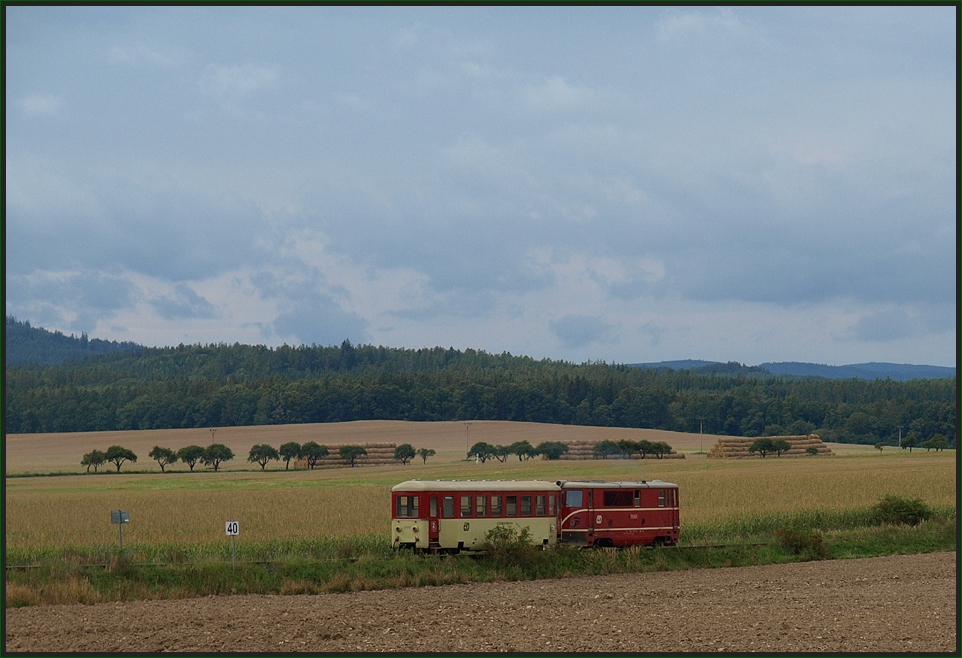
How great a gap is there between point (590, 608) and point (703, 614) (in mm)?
2942

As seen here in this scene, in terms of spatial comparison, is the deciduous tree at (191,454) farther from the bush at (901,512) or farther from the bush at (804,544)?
the bush at (804,544)

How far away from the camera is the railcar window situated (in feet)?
117

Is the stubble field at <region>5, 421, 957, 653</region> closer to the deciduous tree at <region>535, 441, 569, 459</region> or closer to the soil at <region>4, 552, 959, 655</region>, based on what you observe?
the soil at <region>4, 552, 959, 655</region>

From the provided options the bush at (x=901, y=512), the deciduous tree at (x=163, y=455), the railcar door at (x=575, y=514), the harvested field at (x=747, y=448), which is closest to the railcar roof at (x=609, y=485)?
the railcar door at (x=575, y=514)

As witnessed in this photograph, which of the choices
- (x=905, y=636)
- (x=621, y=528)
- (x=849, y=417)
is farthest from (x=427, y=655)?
(x=849, y=417)

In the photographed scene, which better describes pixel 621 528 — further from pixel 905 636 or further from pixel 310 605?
pixel 905 636

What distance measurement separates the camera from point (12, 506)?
60.8 meters

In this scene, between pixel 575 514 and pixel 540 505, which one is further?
pixel 575 514

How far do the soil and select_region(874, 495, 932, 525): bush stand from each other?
1374cm

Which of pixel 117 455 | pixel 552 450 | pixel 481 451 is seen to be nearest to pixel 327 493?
pixel 481 451

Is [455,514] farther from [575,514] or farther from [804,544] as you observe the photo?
[804,544]

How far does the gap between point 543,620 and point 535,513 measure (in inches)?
425

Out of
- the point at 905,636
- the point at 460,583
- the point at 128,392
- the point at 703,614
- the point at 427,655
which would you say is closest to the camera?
the point at 427,655

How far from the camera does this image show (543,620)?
25000 mm
